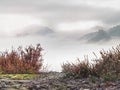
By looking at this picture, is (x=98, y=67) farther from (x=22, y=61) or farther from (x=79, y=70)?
(x=22, y=61)

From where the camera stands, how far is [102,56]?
16828 mm

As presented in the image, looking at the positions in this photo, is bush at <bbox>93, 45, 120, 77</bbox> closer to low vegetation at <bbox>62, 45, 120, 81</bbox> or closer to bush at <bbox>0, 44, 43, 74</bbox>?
low vegetation at <bbox>62, 45, 120, 81</bbox>

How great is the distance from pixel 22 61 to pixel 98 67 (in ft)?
25.1

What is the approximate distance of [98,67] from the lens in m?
15.9

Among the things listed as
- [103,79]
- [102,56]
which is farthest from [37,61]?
[103,79]

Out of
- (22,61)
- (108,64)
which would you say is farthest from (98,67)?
(22,61)

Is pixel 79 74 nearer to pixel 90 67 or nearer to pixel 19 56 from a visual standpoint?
pixel 90 67

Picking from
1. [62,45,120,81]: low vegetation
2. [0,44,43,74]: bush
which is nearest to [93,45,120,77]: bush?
[62,45,120,81]: low vegetation

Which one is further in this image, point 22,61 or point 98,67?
point 22,61

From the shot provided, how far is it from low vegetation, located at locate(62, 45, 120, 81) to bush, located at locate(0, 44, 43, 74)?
209 inches

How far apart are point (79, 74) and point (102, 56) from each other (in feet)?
5.31

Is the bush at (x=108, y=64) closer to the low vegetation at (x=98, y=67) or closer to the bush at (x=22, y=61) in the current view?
the low vegetation at (x=98, y=67)

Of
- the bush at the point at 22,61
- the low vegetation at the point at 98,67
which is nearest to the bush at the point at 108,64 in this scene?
the low vegetation at the point at 98,67

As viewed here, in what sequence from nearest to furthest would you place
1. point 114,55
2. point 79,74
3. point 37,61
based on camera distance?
point 79,74 < point 114,55 < point 37,61
